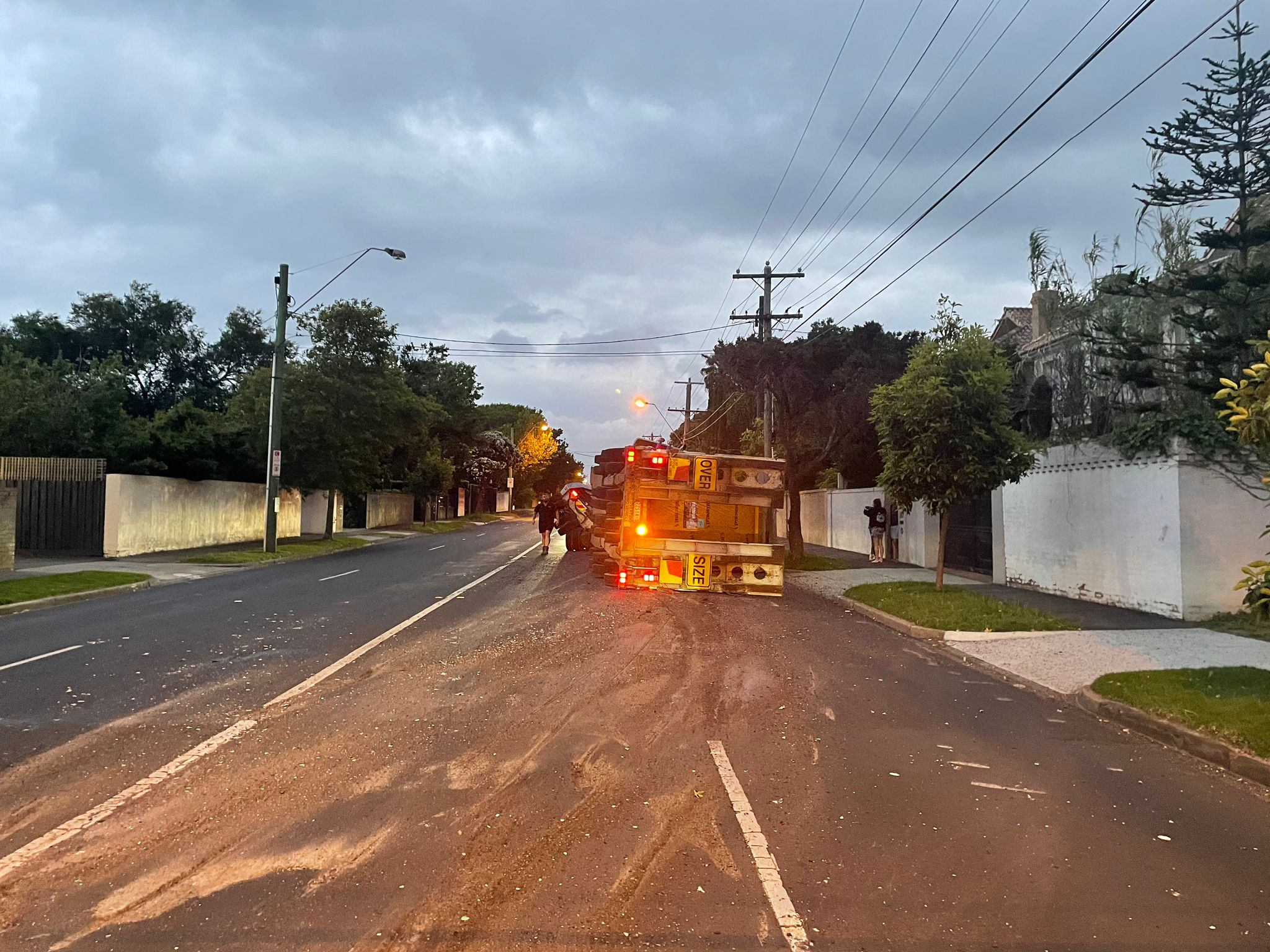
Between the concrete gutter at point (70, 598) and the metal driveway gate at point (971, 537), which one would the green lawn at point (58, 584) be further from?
the metal driveway gate at point (971, 537)

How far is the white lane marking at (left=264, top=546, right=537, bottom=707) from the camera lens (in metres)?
8.38

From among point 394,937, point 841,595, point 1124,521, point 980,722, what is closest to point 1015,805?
point 980,722

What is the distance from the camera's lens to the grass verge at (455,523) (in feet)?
162

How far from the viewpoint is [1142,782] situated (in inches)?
259

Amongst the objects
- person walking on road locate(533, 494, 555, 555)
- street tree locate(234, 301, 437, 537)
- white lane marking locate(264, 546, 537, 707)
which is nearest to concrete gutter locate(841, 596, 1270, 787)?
white lane marking locate(264, 546, 537, 707)

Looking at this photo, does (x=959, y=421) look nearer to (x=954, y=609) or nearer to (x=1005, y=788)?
(x=954, y=609)

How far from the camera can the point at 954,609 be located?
14.9m

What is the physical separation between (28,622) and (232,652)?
499cm

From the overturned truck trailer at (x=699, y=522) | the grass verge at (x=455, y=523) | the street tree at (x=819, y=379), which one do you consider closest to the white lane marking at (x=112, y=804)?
the overturned truck trailer at (x=699, y=522)

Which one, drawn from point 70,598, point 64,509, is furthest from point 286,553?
point 70,598

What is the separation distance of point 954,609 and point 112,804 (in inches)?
491

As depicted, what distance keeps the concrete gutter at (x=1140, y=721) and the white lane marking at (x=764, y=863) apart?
3786 millimetres

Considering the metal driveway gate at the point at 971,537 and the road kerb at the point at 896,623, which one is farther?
the metal driveway gate at the point at 971,537

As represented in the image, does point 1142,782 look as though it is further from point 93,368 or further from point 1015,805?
point 93,368
